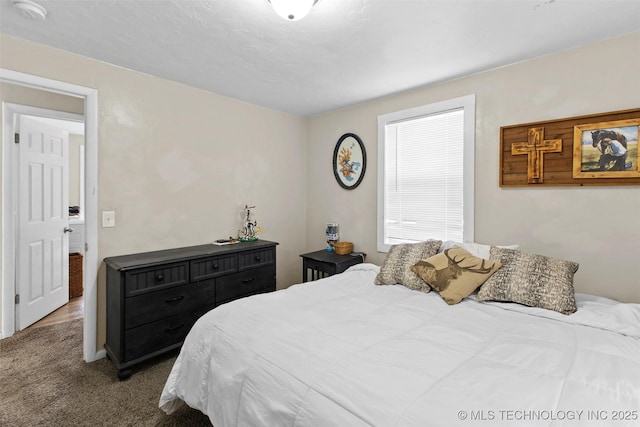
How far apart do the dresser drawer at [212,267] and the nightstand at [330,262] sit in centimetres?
88

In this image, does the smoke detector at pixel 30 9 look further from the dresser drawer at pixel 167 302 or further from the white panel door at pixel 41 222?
the dresser drawer at pixel 167 302

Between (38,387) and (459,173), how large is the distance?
370 cm

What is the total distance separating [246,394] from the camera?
1.28 meters

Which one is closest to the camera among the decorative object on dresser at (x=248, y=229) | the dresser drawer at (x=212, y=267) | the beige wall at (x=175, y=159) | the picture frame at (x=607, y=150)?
the picture frame at (x=607, y=150)

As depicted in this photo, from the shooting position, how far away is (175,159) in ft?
9.75

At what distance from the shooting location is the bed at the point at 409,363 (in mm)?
971

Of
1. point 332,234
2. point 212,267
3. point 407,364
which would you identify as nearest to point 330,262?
point 332,234

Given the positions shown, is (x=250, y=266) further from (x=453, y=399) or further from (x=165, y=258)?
(x=453, y=399)

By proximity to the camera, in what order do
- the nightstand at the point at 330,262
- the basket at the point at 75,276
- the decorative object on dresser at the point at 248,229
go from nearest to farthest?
the nightstand at the point at 330,262, the decorative object on dresser at the point at 248,229, the basket at the point at 75,276

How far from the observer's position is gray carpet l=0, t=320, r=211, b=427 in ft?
6.24

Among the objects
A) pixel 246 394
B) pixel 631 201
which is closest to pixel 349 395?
pixel 246 394

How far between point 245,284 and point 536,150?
2736 mm

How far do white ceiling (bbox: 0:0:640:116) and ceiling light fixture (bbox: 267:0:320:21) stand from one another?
196mm

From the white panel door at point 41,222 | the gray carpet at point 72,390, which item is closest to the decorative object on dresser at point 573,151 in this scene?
the gray carpet at point 72,390
